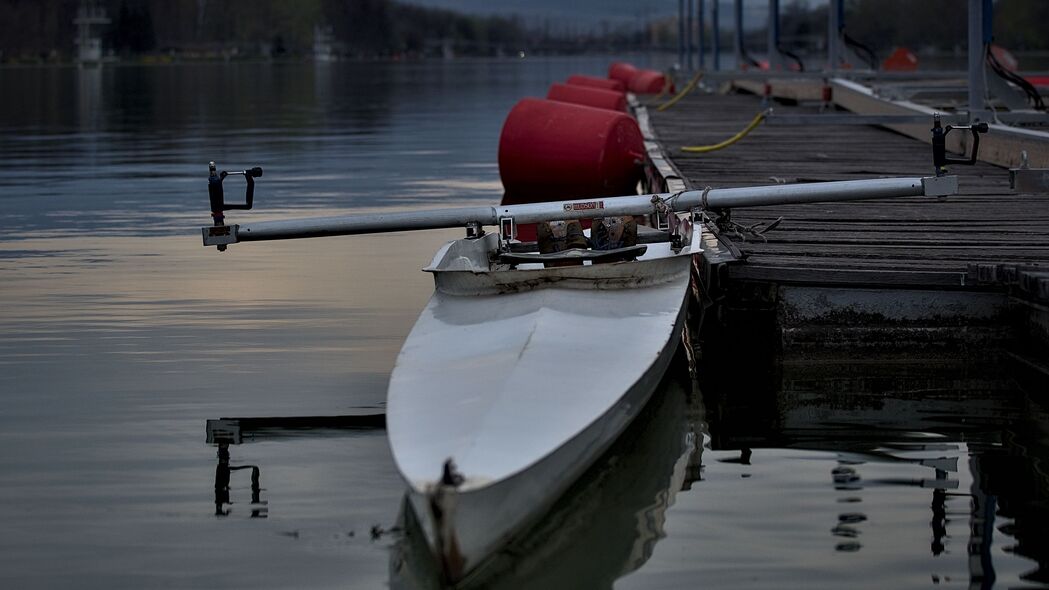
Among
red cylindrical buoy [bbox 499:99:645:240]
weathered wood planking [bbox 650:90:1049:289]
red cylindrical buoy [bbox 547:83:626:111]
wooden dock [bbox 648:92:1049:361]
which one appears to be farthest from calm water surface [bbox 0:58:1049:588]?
red cylindrical buoy [bbox 547:83:626:111]

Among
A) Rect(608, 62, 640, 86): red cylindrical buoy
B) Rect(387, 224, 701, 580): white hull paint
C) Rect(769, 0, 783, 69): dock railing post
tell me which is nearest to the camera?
Rect(387, 224, 701, 580): white hull paint

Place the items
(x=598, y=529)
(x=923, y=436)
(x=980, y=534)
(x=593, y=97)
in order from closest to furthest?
1. (x=980, y=534)
2. (x=598, y=529)
3. (x=923, y=436)
4. (x=593, y=97)

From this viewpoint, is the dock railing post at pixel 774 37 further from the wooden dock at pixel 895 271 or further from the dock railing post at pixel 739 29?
the wooden dock at pixel 895 271

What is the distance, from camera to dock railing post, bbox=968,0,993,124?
72.1 ft

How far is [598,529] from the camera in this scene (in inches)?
374

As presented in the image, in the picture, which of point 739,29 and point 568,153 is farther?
point 739,29

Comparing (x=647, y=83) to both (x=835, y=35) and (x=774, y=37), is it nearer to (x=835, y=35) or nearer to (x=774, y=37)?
(x=774, y=37)

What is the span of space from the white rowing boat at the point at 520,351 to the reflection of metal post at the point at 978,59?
26.6 ft

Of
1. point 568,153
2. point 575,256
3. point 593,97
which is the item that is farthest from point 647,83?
point 575,256

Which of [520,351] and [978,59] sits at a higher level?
[978,59]

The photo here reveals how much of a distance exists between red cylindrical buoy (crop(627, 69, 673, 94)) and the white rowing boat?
44.2m

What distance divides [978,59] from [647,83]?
38364mm

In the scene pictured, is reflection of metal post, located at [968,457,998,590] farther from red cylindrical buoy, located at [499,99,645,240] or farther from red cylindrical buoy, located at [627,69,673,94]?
red cylindrical buoy, located at [627,69,673,94]

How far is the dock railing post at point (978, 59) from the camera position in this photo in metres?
22.0
